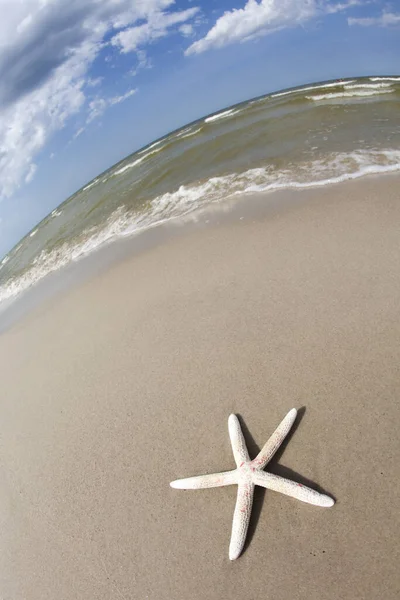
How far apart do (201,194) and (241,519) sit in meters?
10.6

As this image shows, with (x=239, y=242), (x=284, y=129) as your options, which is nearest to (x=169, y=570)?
(x=239, y=242)

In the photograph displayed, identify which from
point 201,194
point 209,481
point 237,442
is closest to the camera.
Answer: point 209,481

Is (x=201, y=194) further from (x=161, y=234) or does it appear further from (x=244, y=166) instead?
(x=161, y=234)

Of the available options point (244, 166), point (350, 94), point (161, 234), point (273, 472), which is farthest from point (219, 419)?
point (350, 94)

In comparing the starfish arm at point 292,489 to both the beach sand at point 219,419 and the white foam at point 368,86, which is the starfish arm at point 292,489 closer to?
the beach sand at point 219,419

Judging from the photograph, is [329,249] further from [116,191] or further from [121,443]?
[116,191]

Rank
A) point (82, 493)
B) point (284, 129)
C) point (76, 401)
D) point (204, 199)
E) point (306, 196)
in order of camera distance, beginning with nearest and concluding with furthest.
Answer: point (82, 493) < point (76, 401) < point (306, 196) < point (204, 199) < point (284, 129)

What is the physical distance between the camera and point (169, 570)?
438cm

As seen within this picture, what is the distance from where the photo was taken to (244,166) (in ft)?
45.6

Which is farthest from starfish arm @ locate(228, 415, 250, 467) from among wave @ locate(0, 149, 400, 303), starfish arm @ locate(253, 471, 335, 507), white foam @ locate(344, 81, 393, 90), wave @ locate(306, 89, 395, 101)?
white foam @ locate(344, 81, 393, 90)

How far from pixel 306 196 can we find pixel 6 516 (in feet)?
28.7

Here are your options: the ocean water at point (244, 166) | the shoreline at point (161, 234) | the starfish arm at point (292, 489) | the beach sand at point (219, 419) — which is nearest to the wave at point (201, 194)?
the ocean water at point (244, 166)

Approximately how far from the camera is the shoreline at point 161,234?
9836 millimetres

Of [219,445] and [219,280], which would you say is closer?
[219,445]
